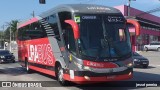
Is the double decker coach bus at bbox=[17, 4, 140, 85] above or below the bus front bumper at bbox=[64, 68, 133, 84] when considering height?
above

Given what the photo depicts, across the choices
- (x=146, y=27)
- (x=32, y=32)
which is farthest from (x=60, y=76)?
(x=146, y=27)

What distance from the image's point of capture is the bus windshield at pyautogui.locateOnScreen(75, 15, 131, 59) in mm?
13508

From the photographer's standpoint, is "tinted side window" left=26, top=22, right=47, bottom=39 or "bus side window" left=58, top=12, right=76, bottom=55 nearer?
"bus side window" left=58, top=12, right=76, bottom=55

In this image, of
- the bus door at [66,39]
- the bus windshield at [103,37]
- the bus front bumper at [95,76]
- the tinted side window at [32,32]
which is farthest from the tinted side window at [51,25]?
the bus front bumper at [95,76]

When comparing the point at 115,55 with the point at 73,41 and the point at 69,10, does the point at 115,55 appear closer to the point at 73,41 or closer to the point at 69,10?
the point at 73,41

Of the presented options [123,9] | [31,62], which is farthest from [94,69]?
[123,9]

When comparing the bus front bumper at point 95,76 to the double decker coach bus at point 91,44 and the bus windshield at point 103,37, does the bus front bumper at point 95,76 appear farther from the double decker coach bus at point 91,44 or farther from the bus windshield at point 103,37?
the bus windshield at point 103,37

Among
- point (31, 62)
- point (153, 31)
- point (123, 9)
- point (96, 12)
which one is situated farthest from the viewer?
point (153, 31)

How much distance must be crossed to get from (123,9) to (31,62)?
1477 inches

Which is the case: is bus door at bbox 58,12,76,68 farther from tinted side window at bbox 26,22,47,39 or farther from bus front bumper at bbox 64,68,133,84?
tinted side window at bbox 26,22,47,39

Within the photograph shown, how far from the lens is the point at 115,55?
13.7 meters

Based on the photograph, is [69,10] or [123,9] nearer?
[69,10]

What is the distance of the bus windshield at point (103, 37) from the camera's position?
13.5 meters

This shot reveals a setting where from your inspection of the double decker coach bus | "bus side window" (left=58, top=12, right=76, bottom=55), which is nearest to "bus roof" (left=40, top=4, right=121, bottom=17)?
the double decker coach bus
